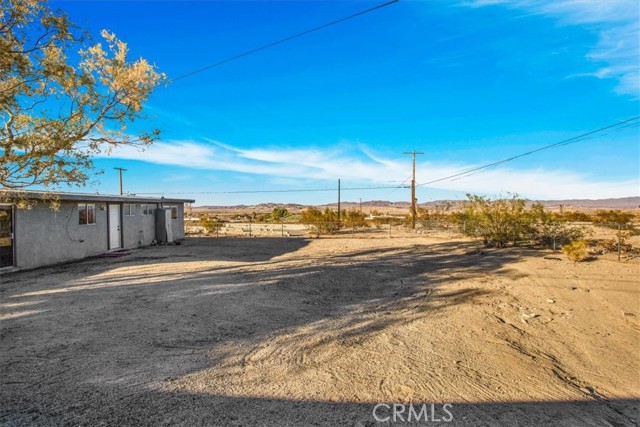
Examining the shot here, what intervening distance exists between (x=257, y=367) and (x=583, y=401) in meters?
3.93

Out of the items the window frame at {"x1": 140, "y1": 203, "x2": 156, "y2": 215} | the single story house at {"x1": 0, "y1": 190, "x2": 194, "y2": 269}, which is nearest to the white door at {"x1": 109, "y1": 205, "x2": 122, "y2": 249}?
the single story house at {"x1": 0, "y1": 190, "x2": 194, "y2": 269}

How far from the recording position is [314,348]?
5.82m

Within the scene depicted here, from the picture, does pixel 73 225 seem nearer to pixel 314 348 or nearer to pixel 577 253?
pixel 314 348

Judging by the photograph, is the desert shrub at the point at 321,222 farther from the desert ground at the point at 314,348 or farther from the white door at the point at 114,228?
the desert ground at the point at 314,348

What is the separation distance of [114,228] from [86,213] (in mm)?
2281

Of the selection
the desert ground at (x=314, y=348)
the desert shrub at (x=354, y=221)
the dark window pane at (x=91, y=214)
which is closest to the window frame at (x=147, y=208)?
the dark window pane at (x=91, y=214)

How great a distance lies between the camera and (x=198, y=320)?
23.7ft

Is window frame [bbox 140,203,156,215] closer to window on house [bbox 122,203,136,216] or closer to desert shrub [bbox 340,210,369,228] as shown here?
window on house [bbox 122,203,136,216]

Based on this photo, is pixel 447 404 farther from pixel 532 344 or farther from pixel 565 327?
pixel 565 327

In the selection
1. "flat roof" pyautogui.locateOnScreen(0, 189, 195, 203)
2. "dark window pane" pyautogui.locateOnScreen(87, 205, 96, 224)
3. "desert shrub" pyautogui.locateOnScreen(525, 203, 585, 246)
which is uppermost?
"flat roof" pyautogui.locateOnScreen(0, 189, 195, 203)

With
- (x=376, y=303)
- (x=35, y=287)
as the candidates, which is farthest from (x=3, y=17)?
(x=376, y=303)

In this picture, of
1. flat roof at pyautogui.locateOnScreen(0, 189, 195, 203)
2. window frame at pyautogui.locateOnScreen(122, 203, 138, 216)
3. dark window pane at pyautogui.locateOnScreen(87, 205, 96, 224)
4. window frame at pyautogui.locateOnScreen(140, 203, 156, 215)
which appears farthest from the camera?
window frame at pyautogui.locateOnScreen(140, 203, 156, 215)

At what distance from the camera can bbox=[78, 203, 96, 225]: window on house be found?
16172mm

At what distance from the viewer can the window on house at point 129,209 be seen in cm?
1965
